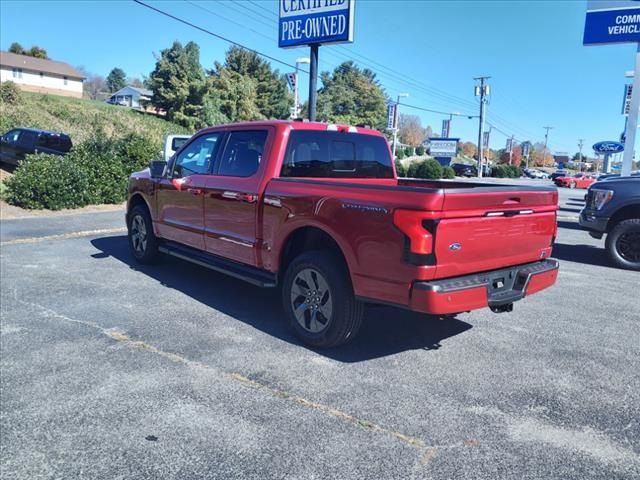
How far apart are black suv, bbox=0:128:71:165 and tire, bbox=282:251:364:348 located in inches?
629

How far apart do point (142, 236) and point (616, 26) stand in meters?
14.3

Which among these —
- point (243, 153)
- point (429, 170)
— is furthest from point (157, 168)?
point (429, 170)

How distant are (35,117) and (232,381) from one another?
30.9 m

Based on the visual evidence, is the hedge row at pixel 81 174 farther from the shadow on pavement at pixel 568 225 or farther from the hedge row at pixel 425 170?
the hedge row at pixel 425 170

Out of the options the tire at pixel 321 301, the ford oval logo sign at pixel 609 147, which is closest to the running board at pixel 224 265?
the tire at pixel 321 301

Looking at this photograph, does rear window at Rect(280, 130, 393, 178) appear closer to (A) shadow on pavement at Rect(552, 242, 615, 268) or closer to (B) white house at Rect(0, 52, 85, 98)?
(A) shadow on pavement at Rect(552, 242, 615, 268)

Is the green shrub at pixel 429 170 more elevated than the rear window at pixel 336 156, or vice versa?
the green shrub at pixel 429 170

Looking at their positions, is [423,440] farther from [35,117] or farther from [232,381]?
[35,117]

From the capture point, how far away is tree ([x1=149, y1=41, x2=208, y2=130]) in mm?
43062

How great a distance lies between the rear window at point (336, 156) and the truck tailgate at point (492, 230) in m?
1.92

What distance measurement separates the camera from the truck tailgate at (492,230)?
3.54m

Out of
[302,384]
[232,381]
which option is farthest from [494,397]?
[232,381]

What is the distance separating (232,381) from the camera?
146 inches

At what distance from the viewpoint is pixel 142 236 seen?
7199mm
